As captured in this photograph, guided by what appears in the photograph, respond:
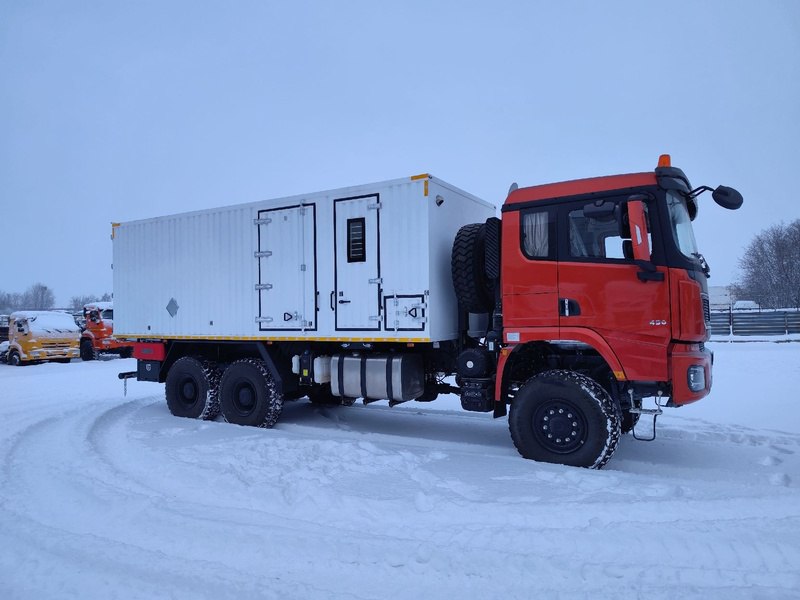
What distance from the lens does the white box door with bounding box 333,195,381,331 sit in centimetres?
742

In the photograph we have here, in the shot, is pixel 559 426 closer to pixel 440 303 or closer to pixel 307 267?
pixel 440 303

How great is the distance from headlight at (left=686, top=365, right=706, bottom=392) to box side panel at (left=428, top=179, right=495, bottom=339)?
9.39ft

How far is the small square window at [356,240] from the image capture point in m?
7.52

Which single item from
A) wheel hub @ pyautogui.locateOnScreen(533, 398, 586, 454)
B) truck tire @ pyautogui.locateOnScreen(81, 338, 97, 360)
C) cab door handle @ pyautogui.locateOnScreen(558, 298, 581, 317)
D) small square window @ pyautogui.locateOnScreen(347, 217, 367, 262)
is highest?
small square window @ pyautogui.locateOnScreen(347, 217, 367, 262)

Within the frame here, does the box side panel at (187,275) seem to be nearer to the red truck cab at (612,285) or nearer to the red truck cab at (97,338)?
the red truck cab at (612,285)

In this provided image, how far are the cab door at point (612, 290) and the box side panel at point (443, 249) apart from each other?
1633 mm

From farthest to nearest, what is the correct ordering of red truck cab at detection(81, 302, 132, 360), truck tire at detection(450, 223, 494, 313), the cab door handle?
1. red truck cab at detection(81, 302, 132, 360)
2. truck tire at detection(450, 223, 494, 313)
3. the cab door handle

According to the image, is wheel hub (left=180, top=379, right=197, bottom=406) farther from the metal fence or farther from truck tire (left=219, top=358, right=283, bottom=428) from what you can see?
the metal fence

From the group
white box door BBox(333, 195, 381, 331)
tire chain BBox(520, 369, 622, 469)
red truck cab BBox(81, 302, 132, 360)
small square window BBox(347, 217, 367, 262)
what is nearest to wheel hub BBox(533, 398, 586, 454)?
tire chain BBox(520, 369, 622, 469)

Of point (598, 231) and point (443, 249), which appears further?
point (443, 249)

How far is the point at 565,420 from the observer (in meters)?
5.95

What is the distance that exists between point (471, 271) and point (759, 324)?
27.6m

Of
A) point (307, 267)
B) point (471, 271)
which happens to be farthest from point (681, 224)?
point (307, 267)

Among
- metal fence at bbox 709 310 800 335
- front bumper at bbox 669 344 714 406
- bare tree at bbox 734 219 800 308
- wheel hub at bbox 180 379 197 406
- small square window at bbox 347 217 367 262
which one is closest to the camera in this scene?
front bumper at bbox 669 344 714 406
